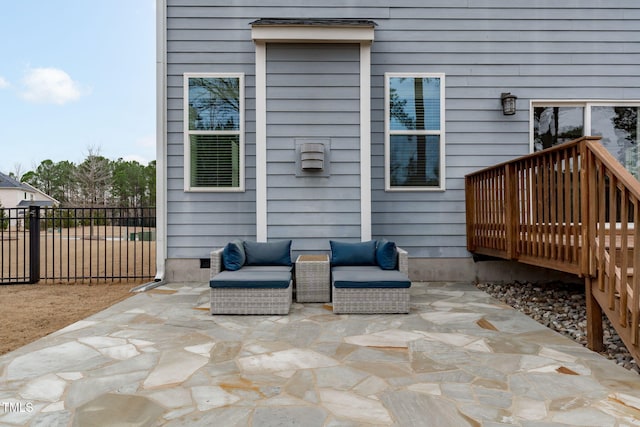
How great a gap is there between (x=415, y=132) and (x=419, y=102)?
425mm

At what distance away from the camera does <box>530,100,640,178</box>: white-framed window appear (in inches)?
198

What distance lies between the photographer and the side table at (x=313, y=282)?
154 inches

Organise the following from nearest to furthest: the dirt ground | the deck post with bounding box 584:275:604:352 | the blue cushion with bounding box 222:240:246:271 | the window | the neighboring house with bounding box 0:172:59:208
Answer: the deck post with bounding box 584:275:604:352, the dirt ground, the blue cushion with bounding box 222:240:246:271, the window, the neighboring house with bounding box 0:172:59:208

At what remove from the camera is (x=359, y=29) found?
4.55 metres

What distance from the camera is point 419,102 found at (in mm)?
5031

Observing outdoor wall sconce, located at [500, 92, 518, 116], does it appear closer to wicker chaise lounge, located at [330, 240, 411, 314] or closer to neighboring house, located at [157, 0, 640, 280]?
neighboring house, located at [157, 0, 640, 280]

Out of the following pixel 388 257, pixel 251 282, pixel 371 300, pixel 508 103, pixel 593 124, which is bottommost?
pixel 371 300

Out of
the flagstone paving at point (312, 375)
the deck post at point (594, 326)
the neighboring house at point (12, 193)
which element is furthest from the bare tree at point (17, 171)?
the deck post at point (594, 326)

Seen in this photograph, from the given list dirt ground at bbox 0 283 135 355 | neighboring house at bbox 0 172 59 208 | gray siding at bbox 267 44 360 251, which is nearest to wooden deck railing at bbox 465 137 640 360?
gray siding at bbox 267 44 360 251

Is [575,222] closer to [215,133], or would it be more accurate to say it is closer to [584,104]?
[584,104]

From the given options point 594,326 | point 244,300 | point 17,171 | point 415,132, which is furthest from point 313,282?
point 17,171

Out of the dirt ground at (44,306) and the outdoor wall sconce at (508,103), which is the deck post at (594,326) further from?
the dirt ground at (44,306)

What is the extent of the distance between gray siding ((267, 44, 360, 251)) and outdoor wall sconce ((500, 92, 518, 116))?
2.02 m

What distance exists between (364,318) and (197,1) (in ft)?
15.2
